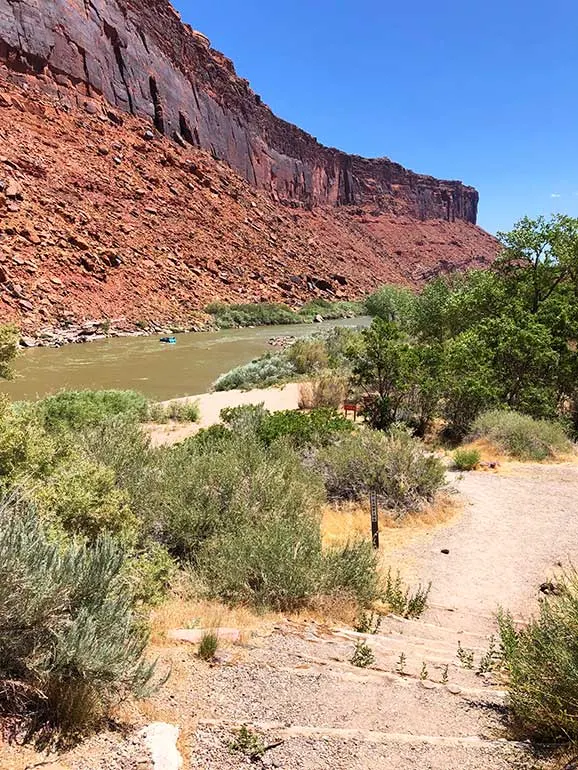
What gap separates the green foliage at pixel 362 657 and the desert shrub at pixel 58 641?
4.99ft

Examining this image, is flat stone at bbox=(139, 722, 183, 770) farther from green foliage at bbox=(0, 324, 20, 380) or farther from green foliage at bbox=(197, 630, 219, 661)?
green foliage at bbox=(0, 324, 20, 380)

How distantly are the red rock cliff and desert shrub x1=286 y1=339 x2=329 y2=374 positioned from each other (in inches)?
1429

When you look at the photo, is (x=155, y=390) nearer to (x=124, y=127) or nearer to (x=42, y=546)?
(x=42, y=546)

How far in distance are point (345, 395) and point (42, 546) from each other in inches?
563

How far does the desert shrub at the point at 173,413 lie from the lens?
587 inches

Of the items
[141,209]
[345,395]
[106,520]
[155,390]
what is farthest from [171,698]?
[141,209]

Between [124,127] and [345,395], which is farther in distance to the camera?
[124,127]

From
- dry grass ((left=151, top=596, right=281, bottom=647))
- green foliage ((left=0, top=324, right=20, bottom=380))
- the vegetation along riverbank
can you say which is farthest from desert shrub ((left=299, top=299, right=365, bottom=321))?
dry grass ((left=151, top=596, right=281, bottom=647))

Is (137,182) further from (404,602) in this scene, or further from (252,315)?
(404,602)

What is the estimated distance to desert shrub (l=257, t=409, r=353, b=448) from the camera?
1059cm

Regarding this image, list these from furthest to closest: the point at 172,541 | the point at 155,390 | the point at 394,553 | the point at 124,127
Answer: the point at 124,127
the point at 155,390
the point at 394,553
the point at 172,541

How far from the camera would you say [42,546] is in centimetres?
303

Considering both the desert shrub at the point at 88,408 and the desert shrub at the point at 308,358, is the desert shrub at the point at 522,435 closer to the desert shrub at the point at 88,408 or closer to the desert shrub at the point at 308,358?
the desert shrub at the point at 88,408

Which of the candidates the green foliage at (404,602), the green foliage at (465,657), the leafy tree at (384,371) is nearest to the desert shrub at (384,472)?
the green foliage at (404,602)
